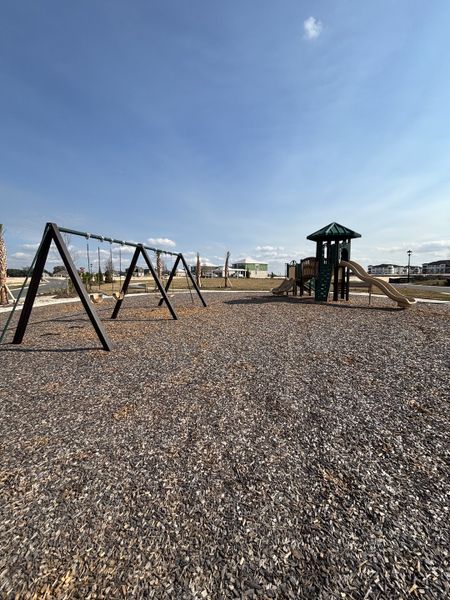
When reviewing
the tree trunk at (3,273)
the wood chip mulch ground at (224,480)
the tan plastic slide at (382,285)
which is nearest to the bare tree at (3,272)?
the tree trunk at (3,273)

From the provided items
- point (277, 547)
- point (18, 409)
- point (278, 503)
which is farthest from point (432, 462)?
point (18, 409)

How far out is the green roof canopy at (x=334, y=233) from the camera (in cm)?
1365

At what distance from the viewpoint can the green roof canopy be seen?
13648 millimetres

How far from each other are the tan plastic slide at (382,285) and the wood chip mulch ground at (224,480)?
23.8ft

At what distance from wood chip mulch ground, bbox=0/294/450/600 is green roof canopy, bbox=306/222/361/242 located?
9878 mm

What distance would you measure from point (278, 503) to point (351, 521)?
486 mm

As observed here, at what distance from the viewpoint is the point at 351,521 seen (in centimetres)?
187

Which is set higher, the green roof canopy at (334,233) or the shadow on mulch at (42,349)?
the green roof canopy at (334,233)

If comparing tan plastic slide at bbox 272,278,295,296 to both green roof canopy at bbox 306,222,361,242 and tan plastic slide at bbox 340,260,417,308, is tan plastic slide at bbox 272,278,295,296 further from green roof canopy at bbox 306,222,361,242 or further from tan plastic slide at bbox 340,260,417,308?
tan plastic slide at bbox 340,260,417,308

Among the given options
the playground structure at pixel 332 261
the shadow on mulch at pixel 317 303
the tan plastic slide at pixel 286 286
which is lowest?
the shadow on mulch at pixel 317 303

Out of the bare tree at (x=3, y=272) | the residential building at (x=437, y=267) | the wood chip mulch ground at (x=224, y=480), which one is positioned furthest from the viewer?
the residential building at (x=437, y=267)

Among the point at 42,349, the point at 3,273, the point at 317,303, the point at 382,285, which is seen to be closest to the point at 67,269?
the point at 42,349

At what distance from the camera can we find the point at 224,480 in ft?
7.32

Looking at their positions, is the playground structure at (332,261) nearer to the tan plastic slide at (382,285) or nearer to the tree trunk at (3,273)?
the tan plastic slide at (382,285)
